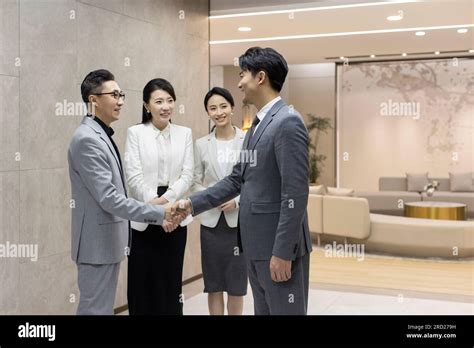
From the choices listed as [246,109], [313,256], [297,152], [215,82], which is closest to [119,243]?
[297,152]

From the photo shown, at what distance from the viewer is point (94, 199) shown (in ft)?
8.41

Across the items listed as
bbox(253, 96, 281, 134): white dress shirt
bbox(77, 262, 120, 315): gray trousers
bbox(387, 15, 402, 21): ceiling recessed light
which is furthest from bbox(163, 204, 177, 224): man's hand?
bbox(387, 15, 402, 21): ceiling recessed light

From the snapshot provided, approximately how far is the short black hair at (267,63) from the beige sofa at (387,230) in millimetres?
4645

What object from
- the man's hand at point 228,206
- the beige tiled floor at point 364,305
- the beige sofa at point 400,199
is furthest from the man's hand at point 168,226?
the beige sofa at point 400,199

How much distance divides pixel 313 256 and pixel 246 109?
4.68 meters

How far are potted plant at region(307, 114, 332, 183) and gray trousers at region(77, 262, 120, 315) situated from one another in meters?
8.67

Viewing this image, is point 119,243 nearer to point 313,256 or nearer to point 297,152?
point 297,152

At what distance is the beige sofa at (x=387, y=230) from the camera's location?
6562mm

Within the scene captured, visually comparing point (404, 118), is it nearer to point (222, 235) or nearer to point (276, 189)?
point (222, 235)

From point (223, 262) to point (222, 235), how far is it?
17 cm

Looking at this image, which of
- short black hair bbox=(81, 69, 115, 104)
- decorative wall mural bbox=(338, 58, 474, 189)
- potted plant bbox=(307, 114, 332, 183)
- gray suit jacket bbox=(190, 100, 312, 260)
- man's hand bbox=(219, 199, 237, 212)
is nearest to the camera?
gray suit jacket bbox=(190, 100, 312, 260)

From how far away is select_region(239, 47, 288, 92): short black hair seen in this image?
237 cm

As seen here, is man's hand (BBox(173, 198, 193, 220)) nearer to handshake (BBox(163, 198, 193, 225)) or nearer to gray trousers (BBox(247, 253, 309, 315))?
handshake (BBox(163, 198, 193, 225))

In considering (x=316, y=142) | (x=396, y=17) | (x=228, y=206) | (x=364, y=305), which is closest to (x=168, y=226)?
(x=228, y=206)
